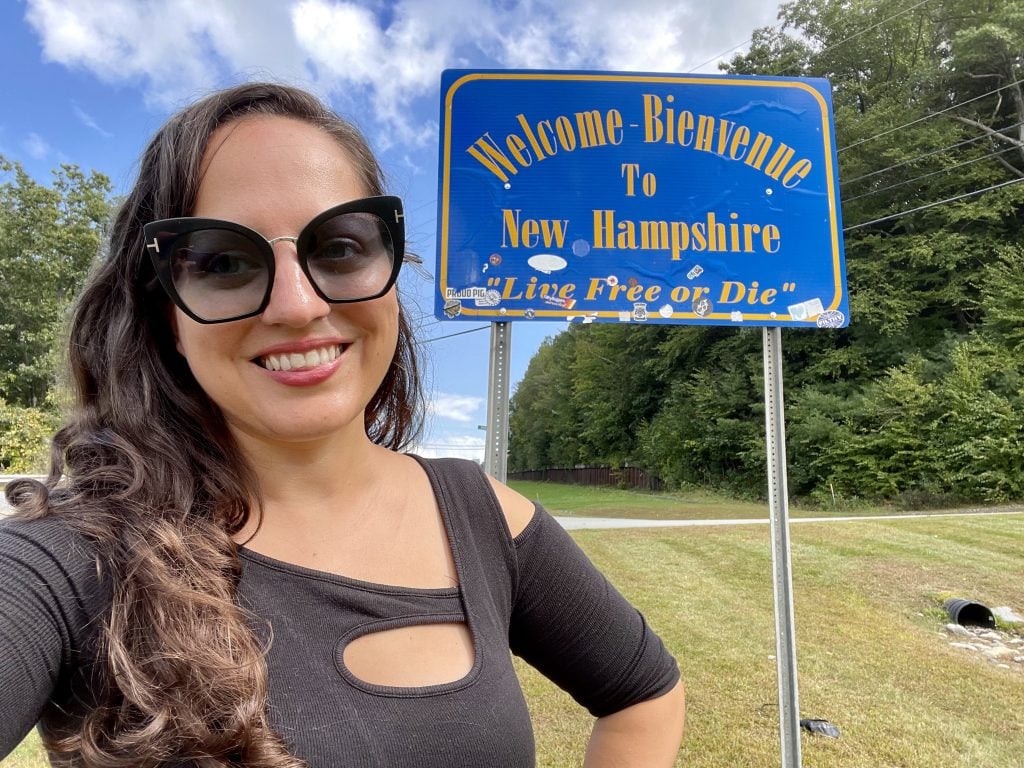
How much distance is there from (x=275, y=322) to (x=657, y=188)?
1850 mm

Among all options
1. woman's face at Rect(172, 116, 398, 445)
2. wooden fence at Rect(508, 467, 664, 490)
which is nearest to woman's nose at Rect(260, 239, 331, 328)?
woman's face at Rect(172, 116, 398, 445)

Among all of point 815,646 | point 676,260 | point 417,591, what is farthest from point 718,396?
point 417,591

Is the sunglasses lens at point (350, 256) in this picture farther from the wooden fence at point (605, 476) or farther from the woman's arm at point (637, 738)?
the wooden fence at point (605, 476)

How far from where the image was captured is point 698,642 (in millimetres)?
4586

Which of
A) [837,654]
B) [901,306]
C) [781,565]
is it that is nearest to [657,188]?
[781,565]

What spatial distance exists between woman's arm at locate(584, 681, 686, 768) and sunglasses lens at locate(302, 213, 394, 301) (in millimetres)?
838

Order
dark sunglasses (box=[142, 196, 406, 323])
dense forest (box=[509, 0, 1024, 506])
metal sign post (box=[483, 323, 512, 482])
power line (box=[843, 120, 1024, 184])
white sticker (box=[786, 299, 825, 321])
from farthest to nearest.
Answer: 1. power line (box=[843, 120, 1024, 184])
2. dense forest (box=[509, 0, 1024, 506])
3. white sticker (box=[786, 299, 825, 321])
4. metal sign post (box=[483, 323, 512, 482])
5. dark sunglasses (box=[142, 196, 406, 323])

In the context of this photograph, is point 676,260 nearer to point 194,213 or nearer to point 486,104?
point 486,104

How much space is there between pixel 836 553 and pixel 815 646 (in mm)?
3115

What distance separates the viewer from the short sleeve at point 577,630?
3.66 feet

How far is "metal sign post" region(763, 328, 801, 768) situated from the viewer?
2332 millimetres

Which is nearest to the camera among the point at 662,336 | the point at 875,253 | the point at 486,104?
the point at 486,104

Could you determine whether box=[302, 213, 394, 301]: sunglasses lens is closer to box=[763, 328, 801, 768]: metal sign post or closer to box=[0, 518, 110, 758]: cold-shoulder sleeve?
box=[0, 518, 110, 758]: cold-shoulder sleeve

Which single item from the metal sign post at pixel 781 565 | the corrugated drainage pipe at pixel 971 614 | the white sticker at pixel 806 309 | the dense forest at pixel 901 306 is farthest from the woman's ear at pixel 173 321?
the dense forest at pixel 901 306
